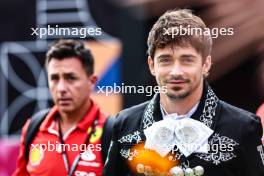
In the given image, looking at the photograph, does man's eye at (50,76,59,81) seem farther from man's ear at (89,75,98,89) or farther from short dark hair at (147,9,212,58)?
short dark hair at (147,9,212,58)

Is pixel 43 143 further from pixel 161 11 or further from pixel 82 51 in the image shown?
pixel 161 11

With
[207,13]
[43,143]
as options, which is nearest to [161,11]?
[207,13]

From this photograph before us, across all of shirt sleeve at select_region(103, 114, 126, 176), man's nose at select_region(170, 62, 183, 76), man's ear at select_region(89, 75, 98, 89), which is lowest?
shirt sleeve at select_region(103, 114, 126, 176)

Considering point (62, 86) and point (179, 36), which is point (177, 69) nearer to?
point (179, 36)

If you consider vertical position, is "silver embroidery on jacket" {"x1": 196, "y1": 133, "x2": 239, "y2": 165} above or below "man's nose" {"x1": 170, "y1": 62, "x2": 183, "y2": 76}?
below

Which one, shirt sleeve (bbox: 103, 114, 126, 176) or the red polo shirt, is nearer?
shirt sleeve (bbox: 103, 114, 126, 176)

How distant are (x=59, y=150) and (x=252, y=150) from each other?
43cm

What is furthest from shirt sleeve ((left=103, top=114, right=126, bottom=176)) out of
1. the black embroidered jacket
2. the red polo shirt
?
the red polo shirt

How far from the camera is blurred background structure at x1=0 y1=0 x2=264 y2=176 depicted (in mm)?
1556

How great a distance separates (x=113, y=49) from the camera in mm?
1877

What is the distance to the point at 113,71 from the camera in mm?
1777

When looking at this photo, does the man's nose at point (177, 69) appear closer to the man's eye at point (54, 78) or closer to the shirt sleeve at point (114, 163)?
the shirt sleeve at point (114, 163)

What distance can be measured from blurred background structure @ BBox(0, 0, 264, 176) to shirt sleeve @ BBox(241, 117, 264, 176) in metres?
0.19

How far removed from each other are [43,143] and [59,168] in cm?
7
